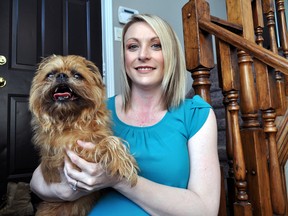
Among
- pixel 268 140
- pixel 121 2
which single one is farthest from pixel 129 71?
pixel 121 2

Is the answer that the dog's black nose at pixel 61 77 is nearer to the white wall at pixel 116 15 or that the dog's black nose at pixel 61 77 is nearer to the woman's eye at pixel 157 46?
the woman's eye at pixel 157 46

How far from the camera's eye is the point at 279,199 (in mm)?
1202

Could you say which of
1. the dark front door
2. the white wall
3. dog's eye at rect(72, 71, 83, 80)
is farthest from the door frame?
dog's eye at rect(72, 71, 83, 80)

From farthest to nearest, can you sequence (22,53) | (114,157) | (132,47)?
(22,53) → (132,47) → (114,157)

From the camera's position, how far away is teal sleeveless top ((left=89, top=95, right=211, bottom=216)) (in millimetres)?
1001

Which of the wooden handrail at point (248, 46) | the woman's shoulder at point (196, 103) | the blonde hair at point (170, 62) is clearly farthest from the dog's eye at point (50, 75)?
the wooden handrail at point (248, 46)

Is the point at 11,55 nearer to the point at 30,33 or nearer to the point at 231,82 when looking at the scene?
the point at 30,33

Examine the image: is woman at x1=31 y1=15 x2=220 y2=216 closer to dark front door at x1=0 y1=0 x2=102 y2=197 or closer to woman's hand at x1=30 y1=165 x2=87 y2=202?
woman's hand at x1=30 y1=165 x2=87 y2=202

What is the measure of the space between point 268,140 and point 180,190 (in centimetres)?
57

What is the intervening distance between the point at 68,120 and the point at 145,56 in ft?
1.44

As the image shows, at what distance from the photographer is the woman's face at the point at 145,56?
3.89ft

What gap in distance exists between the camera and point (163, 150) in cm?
105

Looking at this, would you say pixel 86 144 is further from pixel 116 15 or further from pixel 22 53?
pixel 116 15

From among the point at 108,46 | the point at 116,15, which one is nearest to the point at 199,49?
the point at 108,46
